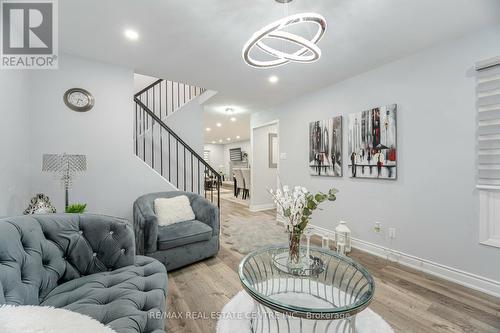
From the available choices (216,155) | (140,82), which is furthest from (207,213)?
(216,155)

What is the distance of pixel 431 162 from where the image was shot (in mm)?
2312

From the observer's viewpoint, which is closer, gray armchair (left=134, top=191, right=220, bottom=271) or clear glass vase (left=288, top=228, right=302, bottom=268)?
clear glass vase (left=288, top=228, right=302, bottom=268)

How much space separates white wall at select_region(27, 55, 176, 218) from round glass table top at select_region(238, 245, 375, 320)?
2194mm

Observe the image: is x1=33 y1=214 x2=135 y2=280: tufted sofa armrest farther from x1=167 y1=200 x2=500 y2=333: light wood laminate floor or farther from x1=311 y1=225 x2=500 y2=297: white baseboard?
x1=311 y1=225 x2=500 y2=297: white baseboard

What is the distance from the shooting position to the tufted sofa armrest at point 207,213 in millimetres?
2682

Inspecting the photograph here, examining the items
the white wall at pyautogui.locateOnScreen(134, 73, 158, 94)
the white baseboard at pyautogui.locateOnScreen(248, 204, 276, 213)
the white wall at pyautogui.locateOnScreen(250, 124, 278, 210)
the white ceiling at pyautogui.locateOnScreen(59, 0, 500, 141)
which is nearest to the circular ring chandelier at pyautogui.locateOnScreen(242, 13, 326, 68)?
the white ceiling at pyautogui.locateOnScreen(59, 0, 500, 141)

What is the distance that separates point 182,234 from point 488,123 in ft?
10.5

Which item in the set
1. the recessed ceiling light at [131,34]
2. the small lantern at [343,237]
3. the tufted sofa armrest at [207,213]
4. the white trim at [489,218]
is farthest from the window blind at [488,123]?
the recessed ceiling light at [131,34]

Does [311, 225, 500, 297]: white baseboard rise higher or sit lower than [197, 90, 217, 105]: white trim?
lower

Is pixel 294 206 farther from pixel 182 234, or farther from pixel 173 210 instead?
pixel 173 210

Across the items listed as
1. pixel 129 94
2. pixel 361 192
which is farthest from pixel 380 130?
pixel 129 94

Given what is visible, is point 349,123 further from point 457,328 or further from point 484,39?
point 457,328

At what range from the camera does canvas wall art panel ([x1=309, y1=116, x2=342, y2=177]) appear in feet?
10.6

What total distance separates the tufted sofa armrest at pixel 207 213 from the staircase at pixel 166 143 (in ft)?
3.10
